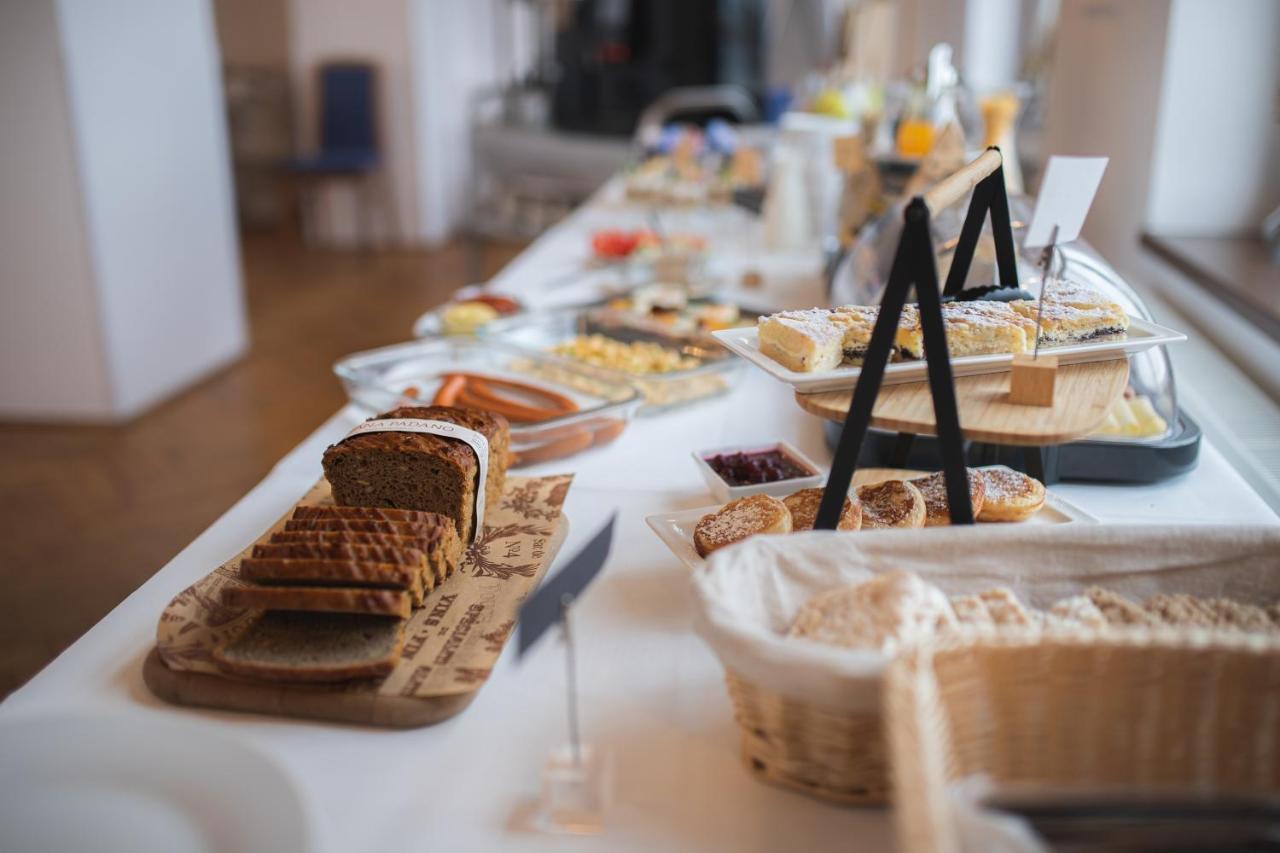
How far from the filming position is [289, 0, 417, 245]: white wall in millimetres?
6391

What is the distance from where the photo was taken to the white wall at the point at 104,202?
328 cm

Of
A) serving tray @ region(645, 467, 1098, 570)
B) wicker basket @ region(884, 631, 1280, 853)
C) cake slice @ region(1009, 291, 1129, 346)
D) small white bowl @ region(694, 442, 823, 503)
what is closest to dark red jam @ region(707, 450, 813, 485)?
small white bowl @ region(694, 442, 823, 503)

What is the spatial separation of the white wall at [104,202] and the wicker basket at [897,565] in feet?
10.4

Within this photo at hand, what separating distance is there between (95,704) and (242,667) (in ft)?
0.47

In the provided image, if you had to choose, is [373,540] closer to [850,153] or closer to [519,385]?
[519,385]

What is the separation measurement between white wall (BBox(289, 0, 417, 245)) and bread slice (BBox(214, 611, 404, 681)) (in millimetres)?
6017

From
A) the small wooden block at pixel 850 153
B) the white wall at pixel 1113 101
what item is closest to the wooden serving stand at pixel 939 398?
the small wooden block at pixel 850 153

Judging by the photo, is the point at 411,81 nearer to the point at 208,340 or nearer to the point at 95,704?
the point at 208,340

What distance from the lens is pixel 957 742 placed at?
0.71 meters

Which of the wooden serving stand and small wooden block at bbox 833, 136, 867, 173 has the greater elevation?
small wooden block at bbox 833, 136, 867, 173

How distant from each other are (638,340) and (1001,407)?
100 cm

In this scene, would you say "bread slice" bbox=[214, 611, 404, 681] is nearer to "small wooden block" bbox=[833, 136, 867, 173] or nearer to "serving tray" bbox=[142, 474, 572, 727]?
"serving tray" bbox=[142, 474, 572, 727]

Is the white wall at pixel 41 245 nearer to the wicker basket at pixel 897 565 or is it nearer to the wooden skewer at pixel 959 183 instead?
the wooden skewer at pixel 959 183

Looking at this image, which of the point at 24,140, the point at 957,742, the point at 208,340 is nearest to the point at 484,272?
A: the point at 208,340
